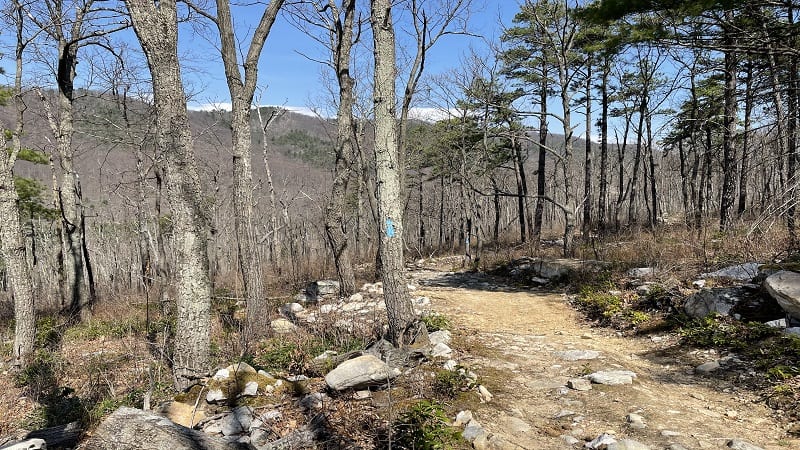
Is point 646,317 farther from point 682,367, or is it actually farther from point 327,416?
point 327,416

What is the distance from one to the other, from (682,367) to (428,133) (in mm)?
22052

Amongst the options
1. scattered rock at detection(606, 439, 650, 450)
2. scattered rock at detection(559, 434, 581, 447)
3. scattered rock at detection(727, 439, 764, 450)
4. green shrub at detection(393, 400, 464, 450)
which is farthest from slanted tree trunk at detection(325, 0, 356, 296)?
scattered rock at detection(727, 439, 764, 450)

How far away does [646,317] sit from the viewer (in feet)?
21.1

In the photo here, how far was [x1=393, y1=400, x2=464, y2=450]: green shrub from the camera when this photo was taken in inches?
121

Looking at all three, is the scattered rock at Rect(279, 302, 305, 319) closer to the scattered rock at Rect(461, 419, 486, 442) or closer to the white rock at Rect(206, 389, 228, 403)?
the white rock at Rect(206, 389, 228, 403)

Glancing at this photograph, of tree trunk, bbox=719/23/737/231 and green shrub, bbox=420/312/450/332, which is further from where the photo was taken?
green shrub, bbox=420/312/450/332

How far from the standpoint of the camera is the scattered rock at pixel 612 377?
14.4 feet

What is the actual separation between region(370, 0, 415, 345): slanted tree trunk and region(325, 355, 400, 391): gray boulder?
0.85 metres

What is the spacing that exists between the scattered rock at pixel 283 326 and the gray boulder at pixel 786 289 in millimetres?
6423

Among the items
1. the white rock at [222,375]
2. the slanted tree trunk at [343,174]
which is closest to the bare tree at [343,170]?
the slanted tree trunk at [343,174]

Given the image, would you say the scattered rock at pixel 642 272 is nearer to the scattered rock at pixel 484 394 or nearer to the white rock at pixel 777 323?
the white rock at pixel 777 323

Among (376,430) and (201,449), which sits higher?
(201,449)

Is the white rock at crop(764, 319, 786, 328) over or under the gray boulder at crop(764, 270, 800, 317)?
under

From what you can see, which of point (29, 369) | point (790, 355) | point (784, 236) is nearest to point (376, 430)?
point (790, 355)
